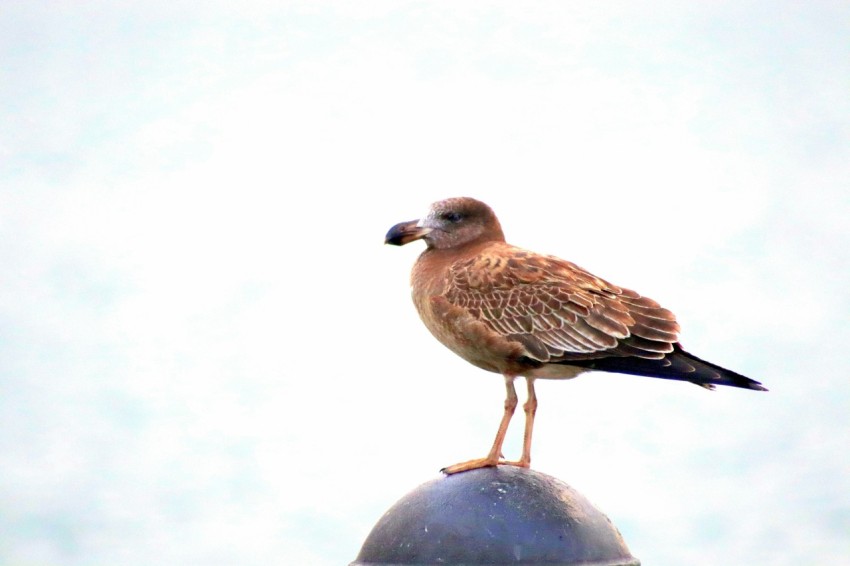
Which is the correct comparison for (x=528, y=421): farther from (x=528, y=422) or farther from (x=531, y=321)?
(x=531, y=321)

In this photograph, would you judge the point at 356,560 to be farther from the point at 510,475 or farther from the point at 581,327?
the point at 581,327

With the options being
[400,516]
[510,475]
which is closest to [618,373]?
[510,475]

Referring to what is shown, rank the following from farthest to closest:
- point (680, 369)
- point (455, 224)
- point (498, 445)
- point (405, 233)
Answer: point (455, 224), point (405, 233), point (498, 445), point (680, 369)

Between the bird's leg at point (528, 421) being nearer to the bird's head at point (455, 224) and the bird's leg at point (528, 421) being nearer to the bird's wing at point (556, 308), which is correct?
A: the bird's wing at point (556, 308)

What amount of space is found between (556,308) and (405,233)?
119 cm

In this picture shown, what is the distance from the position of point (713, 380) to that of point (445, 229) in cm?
241

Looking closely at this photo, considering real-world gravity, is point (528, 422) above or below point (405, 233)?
below

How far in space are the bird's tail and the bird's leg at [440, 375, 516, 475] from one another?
588mm

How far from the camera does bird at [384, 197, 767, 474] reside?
687cm


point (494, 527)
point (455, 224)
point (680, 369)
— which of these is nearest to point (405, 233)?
point (455, 224)

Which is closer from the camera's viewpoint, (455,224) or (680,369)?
(680,369)

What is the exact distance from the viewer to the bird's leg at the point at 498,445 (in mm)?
6431

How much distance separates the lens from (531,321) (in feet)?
24.2

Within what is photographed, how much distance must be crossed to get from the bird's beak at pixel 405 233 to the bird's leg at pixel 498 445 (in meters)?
1.22
